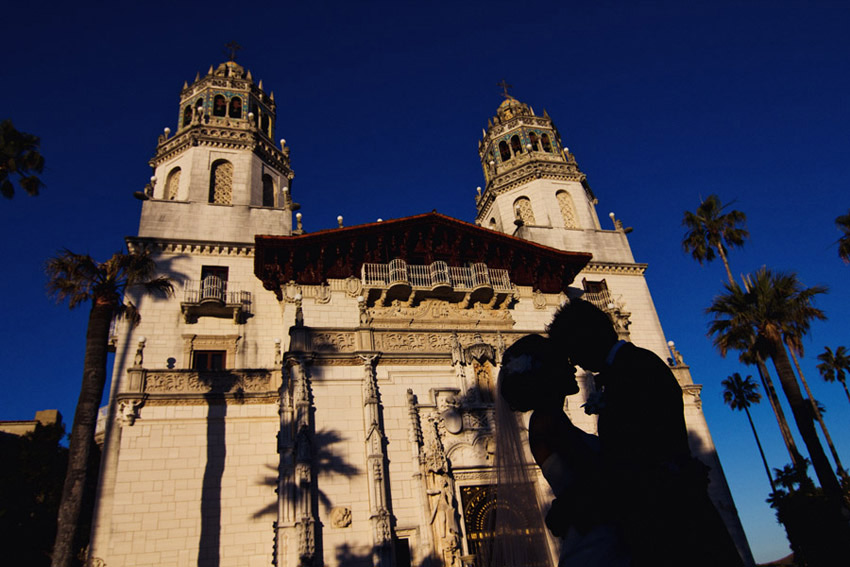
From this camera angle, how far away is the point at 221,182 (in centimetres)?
2578

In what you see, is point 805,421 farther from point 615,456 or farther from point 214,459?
point 214,459

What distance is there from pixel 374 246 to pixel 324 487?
946 cm

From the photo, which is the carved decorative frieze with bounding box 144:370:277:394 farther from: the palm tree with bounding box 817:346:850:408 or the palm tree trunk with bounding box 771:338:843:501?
the palm tree with bounding box 817:346:850:408

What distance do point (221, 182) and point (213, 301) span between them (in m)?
7.76

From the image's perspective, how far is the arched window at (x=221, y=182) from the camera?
25.2 metres

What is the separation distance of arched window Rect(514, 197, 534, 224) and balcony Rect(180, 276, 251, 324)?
1598 cm

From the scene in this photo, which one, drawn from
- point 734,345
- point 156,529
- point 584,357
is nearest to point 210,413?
point 156,529

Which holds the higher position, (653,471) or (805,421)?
(805,421)

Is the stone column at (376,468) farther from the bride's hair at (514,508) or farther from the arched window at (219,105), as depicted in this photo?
the arched window at (219,105)

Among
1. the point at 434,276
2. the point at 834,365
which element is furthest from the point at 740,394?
the point at 434,276

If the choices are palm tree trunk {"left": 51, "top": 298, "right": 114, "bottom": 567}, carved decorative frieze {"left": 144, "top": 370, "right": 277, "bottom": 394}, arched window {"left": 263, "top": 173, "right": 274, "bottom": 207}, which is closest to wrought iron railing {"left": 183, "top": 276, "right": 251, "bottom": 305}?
carved decorative frieze {"left": 144, "top": 370, "right": 277, "bottom": 394}

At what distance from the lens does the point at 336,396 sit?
60.5 ft

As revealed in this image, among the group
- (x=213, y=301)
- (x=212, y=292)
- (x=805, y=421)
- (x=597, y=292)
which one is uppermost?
(x=597, y=292)

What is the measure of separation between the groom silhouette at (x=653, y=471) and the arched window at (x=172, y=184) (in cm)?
2542
